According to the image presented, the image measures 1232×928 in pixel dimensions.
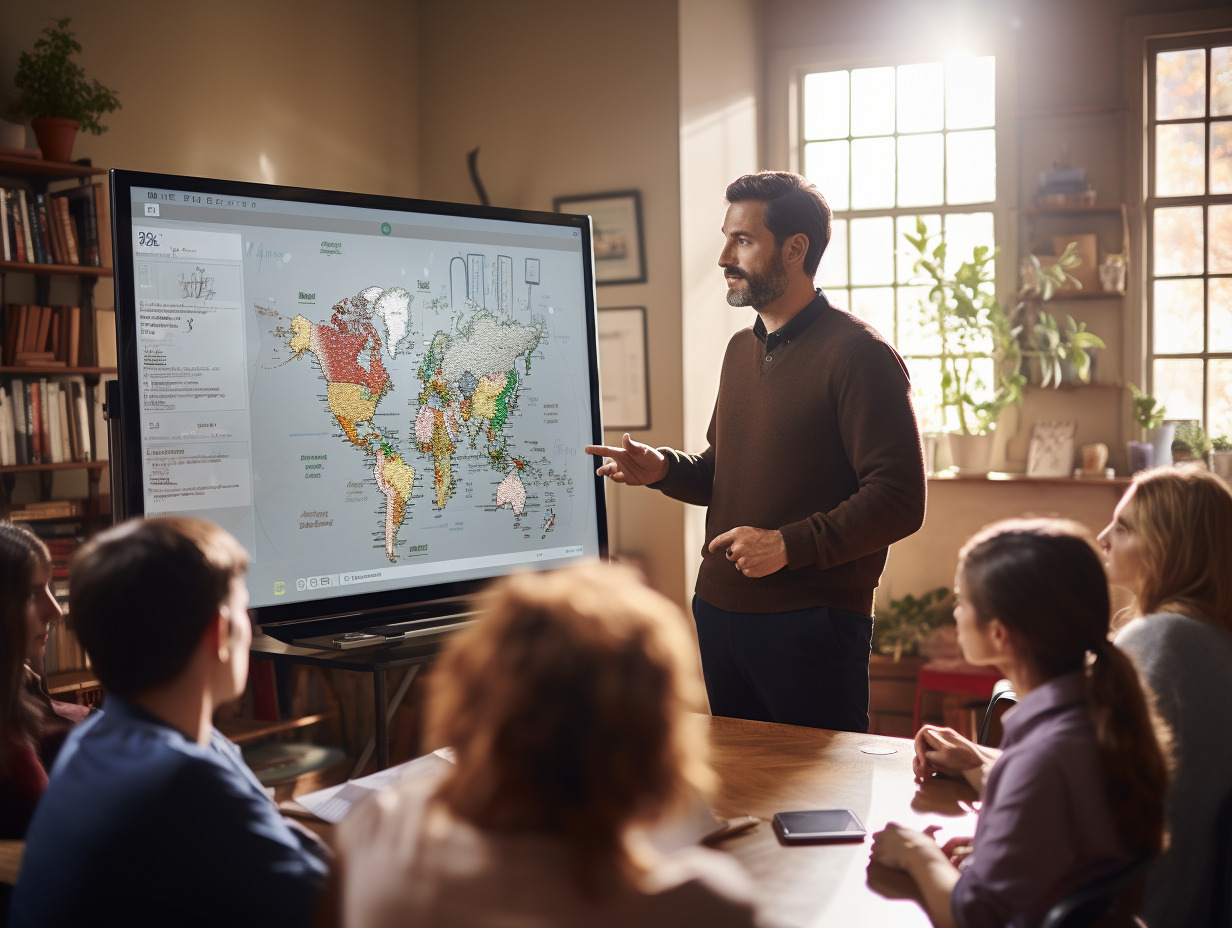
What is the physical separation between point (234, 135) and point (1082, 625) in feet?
11.3

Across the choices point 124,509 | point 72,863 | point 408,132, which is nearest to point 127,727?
point 72,863

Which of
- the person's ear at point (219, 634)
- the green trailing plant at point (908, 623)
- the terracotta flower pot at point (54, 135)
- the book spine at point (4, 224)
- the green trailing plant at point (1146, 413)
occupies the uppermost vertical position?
the terracotta flower pot at point (54, 135)

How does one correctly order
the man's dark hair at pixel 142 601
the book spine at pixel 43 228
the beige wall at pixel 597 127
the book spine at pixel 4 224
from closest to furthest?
the man's dark hair at pixel 142 601
the book spine at pixel 4 224
the book spine at pixel 43 228
the beige wall at pixel 597 127

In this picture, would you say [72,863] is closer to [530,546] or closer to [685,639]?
[685,639]

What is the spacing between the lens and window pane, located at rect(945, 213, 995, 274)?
4.56 m

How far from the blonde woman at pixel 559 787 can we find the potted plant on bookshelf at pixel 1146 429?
3.83m

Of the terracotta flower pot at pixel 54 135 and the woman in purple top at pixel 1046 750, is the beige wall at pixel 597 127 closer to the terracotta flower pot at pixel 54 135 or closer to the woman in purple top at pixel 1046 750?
the terracotta flower pot at pixel 54 135

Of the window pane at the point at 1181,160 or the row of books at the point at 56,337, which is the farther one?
the window pane at the point at 1181,160

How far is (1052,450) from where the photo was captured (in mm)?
4309

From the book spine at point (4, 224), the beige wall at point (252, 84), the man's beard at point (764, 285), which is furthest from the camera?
the beige wall at point (252, 84)

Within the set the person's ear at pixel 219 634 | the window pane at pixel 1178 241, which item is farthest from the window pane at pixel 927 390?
the person's ear at pixel 219 634

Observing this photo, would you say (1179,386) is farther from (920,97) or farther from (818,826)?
(818,826)

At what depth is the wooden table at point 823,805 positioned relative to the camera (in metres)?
1.15

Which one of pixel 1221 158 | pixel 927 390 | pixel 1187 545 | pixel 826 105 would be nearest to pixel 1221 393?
pixel 1221 158
